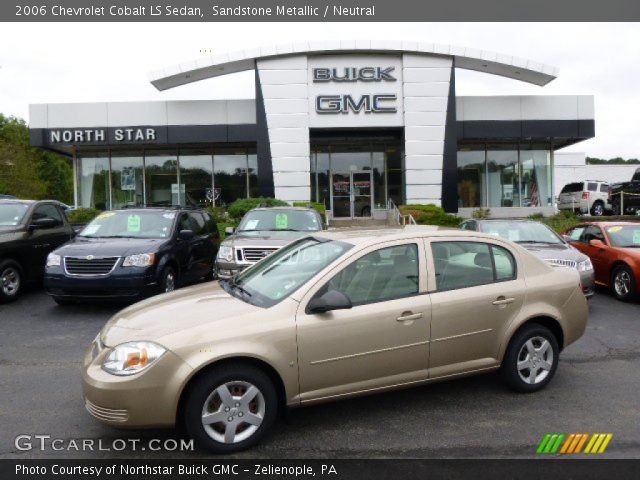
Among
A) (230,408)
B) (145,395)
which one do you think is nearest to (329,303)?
(230,408)

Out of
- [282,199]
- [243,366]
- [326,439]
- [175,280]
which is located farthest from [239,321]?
[282,199]

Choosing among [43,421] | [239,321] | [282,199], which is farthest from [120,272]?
[282,199]

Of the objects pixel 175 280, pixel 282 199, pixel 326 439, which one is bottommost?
pixel 326 439

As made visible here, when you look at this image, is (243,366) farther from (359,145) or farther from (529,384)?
(359,145)

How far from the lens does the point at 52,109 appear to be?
2194 centimetres

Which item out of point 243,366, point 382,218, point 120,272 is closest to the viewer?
point 243,366

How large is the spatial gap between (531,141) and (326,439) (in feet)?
78.8

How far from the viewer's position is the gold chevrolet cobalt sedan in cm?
354

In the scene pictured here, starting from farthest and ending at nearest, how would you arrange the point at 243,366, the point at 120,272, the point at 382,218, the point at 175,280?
the point at 382,218
the point at 175,280
the point at 120,272
the point at 243,366

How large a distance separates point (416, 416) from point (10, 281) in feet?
25.9

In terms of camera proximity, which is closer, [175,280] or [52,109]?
[175,280]

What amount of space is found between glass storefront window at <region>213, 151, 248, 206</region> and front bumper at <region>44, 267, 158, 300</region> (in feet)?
55.9

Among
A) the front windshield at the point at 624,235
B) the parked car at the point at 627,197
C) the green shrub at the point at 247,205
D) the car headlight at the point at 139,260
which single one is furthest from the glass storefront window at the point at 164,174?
the parked car at the point at 627,197

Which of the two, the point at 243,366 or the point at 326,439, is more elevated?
the point at 243,366
